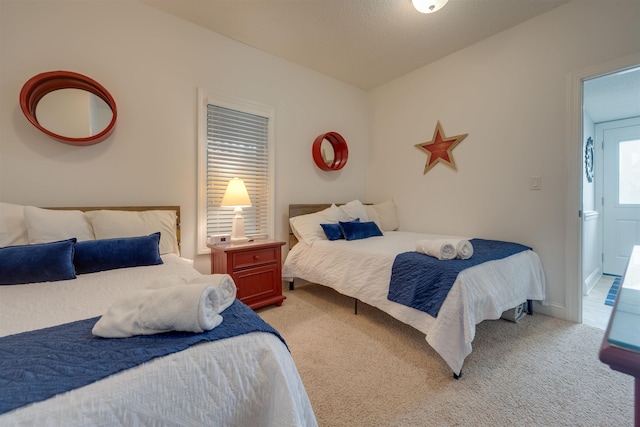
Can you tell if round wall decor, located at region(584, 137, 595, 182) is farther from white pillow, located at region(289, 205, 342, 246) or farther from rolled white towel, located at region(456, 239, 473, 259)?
white pillow, located at region(289, 205, 342, 246)

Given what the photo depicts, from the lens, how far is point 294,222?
3.05m

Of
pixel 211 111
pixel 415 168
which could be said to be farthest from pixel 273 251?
pixel 415 168

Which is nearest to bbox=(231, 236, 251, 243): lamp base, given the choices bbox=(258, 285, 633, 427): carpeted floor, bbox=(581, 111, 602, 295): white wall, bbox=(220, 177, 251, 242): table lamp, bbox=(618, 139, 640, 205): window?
bbox=(220, 177, 251, 242): table lamp

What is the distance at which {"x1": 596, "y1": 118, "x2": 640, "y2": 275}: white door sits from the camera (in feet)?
11.6

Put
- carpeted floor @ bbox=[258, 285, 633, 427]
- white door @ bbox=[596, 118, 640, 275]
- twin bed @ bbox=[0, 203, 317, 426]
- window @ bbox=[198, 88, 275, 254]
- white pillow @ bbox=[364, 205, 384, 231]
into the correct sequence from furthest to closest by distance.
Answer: white door @ bbox=[596, 118, 640, 275] < white pillow @ bbox=[364, 205, 384, 231] < window @ bbox=[198, 88, 275, 254] < carpeted floor @ bbox=[258, 285, 633, 427] < twin bed @ bbox=[0, 203, 317, 426]

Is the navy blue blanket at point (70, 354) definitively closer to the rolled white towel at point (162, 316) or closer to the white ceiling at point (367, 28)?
the rolled white towel at point (162, 316)

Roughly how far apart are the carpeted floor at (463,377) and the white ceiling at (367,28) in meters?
2.71

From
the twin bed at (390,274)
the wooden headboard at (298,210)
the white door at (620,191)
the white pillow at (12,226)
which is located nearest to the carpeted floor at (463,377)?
the twin bed at (390,274)

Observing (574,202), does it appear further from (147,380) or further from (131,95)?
(131,95)

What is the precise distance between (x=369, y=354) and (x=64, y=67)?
10.2ft

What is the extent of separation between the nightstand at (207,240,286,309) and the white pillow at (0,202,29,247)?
1219 mm

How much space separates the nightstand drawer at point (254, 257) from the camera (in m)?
2.38

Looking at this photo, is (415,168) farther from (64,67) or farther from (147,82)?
(64,67)

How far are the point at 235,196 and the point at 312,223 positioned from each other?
926 millimetres
